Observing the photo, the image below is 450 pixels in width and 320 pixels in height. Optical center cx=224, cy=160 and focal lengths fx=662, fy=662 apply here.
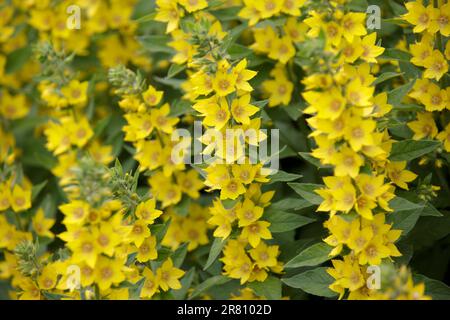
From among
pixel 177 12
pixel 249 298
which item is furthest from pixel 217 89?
pixel 249 298

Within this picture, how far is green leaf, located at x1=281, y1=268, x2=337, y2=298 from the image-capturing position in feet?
8.76

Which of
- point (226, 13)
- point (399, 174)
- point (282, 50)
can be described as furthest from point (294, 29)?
point (399, 174)

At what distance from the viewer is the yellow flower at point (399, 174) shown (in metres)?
2.81

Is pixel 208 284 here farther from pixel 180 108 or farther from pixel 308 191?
pixel 180 108

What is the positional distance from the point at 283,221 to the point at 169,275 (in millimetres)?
562

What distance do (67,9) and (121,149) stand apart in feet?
3.11

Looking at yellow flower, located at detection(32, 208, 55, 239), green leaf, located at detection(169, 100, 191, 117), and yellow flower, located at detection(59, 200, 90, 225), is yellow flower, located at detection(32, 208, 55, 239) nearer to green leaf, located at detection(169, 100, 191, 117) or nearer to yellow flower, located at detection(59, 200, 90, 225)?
green leaf, located at detection(169, 100, 191, 117)

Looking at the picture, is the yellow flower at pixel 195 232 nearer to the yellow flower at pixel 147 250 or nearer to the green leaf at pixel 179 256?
the green leaf at pixel 179 256

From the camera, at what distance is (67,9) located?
4.18 m

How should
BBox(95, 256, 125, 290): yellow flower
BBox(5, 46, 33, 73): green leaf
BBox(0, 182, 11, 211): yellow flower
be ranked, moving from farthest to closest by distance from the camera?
BBox(5, 46, 33, 73): green leaf < BBox(0, 182, 11, 211): yellow flower < BBox(95, 256, 125, 290): yellow flower

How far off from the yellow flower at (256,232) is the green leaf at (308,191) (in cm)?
28

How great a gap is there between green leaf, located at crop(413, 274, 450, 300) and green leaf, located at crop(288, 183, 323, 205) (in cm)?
54

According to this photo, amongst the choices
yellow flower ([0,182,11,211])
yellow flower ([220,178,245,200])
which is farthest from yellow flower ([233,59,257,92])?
yellow flower ([0,182,11,211])

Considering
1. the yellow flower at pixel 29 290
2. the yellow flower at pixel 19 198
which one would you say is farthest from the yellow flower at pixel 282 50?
the yellow flower at pixel 29 290
